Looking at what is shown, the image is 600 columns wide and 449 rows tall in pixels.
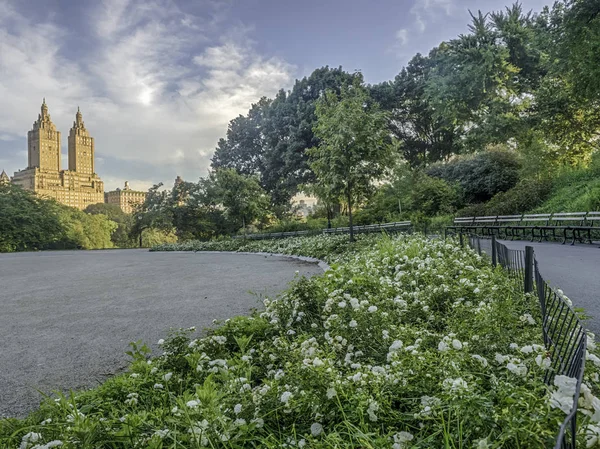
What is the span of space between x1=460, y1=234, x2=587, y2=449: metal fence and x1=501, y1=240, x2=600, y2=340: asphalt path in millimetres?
323

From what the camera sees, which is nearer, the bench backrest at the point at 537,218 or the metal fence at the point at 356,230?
the bench backrest at the point at 537,218

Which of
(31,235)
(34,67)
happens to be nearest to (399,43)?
(34,67)

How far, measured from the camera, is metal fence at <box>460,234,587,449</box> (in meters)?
1.20

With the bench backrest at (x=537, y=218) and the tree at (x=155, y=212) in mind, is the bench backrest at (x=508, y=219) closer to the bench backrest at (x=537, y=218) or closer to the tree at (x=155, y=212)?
the bench backrest at (x=537, y=218)

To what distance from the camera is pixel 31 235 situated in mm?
34562

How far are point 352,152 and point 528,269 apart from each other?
10.4m

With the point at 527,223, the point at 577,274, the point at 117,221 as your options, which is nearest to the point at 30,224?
the point at 117,221

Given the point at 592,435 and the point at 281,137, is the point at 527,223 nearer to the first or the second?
the point at 592,435

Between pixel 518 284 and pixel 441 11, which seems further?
pixel 441 11

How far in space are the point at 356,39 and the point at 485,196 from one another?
14392 millimetres

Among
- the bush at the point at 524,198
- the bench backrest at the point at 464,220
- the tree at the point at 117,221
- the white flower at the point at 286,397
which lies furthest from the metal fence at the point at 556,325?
the tree at the point at 117,221

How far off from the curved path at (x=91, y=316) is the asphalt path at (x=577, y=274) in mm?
4240

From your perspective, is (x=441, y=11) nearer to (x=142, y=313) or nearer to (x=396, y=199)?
(x=396, y=199)

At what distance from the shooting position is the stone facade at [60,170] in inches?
3620
